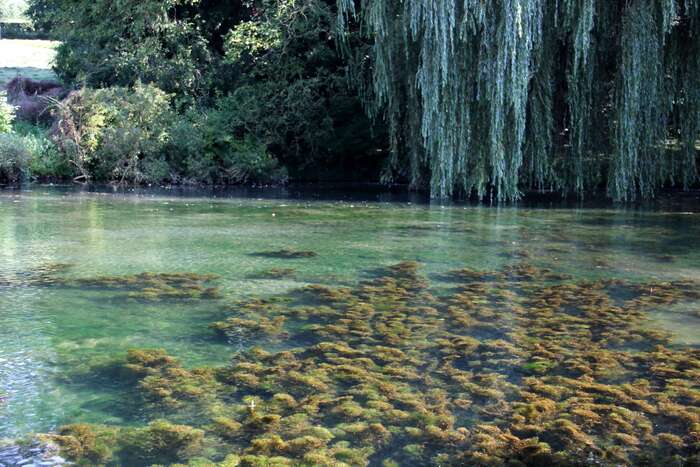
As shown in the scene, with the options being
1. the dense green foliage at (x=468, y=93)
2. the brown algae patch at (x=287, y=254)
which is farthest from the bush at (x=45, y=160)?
the brown algae patch at (x=287, y=254)

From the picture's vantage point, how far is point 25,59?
135 feet

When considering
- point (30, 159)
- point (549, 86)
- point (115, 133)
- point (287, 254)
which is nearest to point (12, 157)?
point (30, 159)

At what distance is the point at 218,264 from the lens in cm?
1001

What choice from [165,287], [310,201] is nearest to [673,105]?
[310,201]

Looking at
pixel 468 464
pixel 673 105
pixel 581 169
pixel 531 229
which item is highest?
pixel 673 105

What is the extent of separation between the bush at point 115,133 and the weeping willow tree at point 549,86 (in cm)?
708

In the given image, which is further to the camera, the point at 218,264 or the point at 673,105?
the point at 673,105

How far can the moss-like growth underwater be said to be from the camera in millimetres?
4562

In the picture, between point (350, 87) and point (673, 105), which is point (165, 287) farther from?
point (350, 87)

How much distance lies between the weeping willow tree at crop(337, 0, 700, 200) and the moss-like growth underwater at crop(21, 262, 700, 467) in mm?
7620

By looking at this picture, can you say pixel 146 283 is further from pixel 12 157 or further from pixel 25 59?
pixel 25 59

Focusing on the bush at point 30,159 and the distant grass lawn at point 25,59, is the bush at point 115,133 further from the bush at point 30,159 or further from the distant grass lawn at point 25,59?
the distant grass lawn at point 25,59

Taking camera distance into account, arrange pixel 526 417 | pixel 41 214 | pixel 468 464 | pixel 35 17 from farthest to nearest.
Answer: pixel 35 17, pixel 41 214, pixel 526 417, pixel 468 464

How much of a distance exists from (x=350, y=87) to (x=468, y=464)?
1819 centimetres
